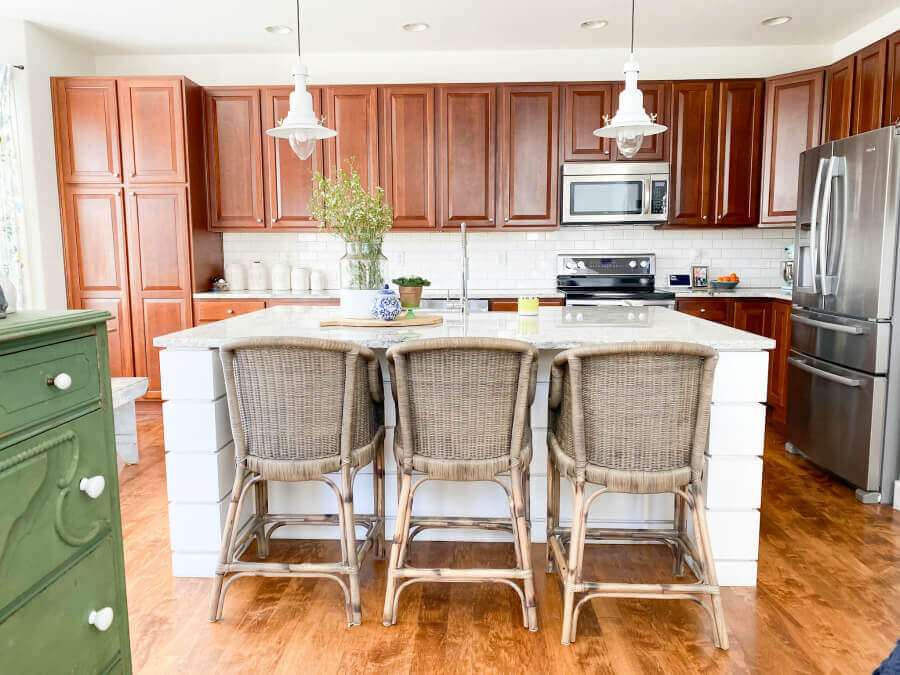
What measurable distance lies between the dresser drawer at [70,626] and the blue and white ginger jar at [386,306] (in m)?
1.32

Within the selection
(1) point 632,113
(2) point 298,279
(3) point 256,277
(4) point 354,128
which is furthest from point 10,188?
(1) point 632,113

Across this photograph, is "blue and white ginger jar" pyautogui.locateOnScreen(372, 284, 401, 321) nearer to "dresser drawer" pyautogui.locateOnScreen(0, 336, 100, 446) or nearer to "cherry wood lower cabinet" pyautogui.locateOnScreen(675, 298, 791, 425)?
"dresser drawer" pyautogui.locateOnScreen(0, 336, 100, 446)

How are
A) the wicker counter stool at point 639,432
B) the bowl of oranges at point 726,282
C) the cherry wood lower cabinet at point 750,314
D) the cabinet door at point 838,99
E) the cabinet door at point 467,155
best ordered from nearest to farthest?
the wicker counter stool at point 639,432 < the cabinet door at point 838,99 < the cherry wood lower cabinet at point 750,314 < the cabinet door at point 467,155 < the bowl of oranges at point 726,282

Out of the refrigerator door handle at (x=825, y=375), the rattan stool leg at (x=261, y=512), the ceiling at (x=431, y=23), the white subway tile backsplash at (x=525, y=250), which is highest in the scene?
the ceiling at (x=431, y=23)

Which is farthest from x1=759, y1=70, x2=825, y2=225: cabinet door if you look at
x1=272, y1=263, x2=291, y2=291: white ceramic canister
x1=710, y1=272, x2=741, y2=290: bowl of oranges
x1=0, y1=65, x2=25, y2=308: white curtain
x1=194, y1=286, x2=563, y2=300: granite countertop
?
x1=0, y1=65, x2=25, y2=308: white curtain

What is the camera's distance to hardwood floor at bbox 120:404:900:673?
177 centimetres

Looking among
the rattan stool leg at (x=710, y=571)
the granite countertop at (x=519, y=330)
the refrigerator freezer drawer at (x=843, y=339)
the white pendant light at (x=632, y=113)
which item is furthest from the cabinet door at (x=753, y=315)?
the rattan stool leg at (x=710, y=571)

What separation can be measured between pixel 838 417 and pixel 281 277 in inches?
152

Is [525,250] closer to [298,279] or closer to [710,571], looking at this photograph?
[298,279]

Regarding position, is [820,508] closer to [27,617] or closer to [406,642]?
→ [406,642]

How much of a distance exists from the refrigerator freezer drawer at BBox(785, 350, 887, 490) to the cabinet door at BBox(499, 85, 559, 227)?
203 cm

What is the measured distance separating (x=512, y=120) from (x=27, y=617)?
4.29m

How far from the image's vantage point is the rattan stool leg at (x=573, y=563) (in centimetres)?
183

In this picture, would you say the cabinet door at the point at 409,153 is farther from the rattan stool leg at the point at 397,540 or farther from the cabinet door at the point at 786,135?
the rattan stool leg at the point at 397,540
